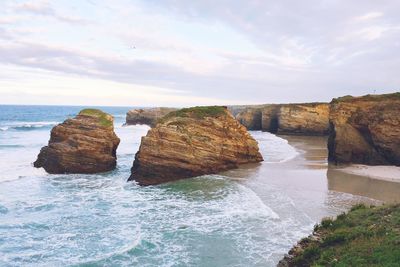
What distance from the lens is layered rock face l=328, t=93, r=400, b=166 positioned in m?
28.8

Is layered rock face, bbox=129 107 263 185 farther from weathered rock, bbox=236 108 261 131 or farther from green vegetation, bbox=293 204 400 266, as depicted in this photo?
weathered rock, bbox=236 108 261 131

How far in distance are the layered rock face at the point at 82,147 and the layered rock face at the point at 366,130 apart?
17.4m

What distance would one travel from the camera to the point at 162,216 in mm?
18188

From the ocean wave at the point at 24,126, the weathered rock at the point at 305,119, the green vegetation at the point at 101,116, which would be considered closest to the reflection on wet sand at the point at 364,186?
the green vegetation at the point at 101,116

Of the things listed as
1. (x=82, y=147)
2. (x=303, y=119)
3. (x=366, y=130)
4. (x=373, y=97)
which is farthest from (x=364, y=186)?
(x=303, y=119)

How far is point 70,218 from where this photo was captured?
1820 centimetres

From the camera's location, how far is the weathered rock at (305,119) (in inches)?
2293

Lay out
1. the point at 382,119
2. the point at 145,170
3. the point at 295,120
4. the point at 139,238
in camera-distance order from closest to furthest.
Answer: the point at 139,238 < the point at 145,170 < the point at 382,119 < the point at 295,120

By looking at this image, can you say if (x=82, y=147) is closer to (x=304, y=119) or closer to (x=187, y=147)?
(x=187, y=147)

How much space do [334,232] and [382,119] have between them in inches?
786

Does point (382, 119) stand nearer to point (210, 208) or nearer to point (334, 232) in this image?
point (210, 208)

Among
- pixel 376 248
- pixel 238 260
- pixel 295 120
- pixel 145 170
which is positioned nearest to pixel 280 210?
pixel 238 260

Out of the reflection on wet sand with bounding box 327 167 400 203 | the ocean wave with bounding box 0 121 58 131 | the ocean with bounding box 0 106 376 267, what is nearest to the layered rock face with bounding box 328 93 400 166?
the ocean with bounding box 0 106 376 267

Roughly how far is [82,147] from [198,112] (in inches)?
346
